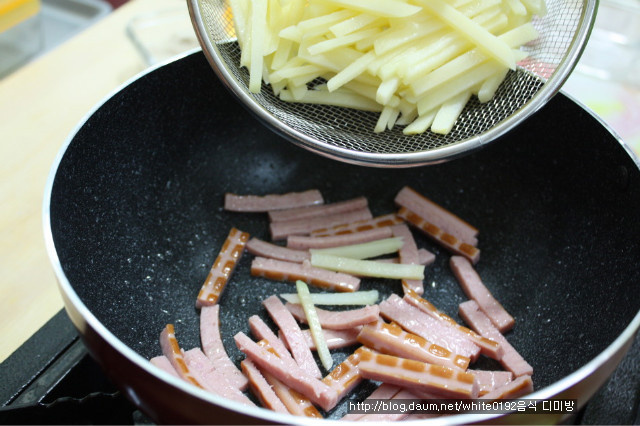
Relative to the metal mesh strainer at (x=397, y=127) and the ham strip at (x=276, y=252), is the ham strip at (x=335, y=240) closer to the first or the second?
the ham strip at (x=276, y=252)

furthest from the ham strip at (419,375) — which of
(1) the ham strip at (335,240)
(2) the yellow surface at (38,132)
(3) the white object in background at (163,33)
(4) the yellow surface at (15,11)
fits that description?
(4) the yellow surface at (15,11)

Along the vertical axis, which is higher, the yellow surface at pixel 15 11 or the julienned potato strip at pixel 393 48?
the julienned potato strip at pixel 393 48

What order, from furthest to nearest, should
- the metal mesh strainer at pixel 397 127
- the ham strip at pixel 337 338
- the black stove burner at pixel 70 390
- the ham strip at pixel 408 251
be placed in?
the ham strip at pixel 408 251 → the ham strip at pixel 337 338 → the metal mesh strainer at pixel 397 127 → the black stove burner at pixel 70 390

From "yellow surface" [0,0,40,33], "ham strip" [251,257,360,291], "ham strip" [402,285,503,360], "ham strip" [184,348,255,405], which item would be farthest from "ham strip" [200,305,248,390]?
"yellow surface" [0,0,40,33]

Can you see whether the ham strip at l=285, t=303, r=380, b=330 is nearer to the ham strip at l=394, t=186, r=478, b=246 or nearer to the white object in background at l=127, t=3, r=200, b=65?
the ham strip at l=394, t=186, r=478, b=246

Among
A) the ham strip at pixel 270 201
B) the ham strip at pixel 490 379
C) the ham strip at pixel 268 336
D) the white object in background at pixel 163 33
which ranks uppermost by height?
the white object in background at pixel 163 33

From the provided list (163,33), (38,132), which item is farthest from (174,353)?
(163,33)

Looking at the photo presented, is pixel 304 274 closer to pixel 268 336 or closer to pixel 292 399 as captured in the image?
pixel 268 336
